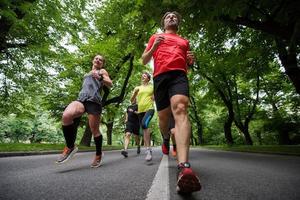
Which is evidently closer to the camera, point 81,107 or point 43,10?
point 81,107

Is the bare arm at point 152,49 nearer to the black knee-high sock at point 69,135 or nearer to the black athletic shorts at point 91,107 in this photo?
the black athletic shorts at point 91,107

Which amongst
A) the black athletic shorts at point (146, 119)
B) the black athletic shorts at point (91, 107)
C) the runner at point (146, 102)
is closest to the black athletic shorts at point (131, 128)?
the runner at point (146, 102)

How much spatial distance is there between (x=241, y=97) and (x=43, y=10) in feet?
61.8

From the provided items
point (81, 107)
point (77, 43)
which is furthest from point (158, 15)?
point (77, 43)

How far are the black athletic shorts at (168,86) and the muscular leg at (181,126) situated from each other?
108mm

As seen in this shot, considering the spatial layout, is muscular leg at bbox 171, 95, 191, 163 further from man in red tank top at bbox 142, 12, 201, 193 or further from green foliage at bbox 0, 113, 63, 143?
green foliage at bbox 0, 113, 63, 143

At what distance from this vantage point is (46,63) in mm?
18391

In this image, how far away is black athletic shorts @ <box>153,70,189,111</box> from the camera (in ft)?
10.6

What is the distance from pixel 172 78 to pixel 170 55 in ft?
1.07

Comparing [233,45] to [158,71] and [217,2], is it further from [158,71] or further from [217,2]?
[158,71]

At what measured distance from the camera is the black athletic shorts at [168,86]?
127 inches

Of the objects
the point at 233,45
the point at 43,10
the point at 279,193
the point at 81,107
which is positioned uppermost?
the point at 43,10

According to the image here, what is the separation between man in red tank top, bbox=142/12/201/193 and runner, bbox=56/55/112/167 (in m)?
1.60

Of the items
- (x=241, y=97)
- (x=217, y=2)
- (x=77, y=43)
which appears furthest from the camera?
(x=241, y=97)
